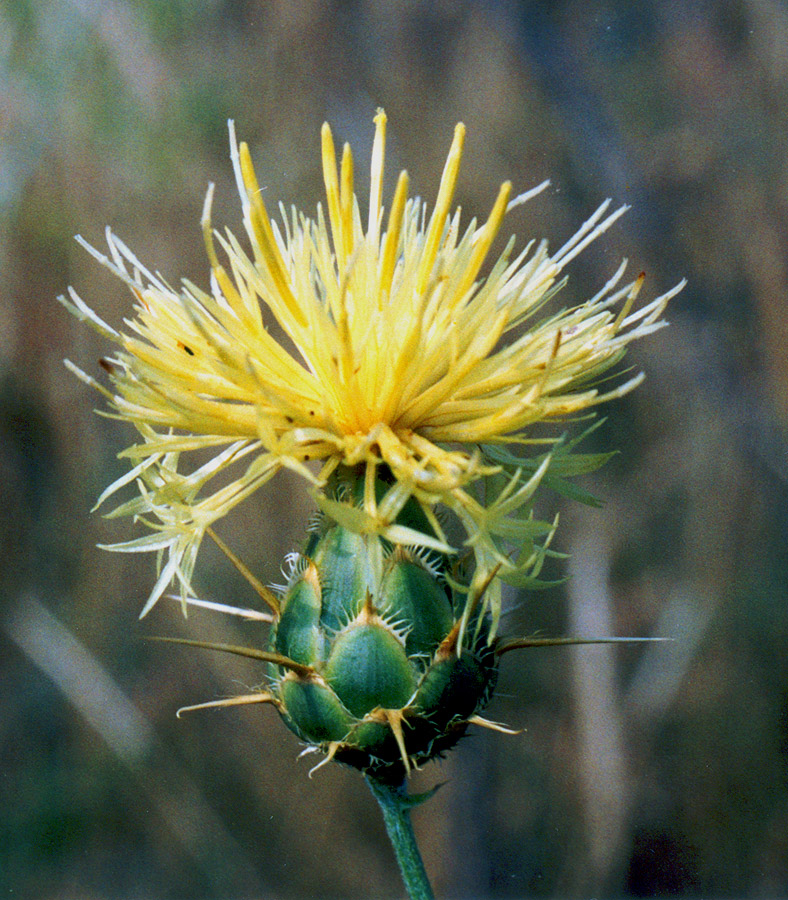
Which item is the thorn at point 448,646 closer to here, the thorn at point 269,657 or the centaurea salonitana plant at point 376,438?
the centaurea salonitana plant at point 376,438

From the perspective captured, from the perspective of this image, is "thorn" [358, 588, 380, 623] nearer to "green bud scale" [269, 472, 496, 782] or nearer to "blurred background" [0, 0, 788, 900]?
"green bud scale" [269, 472, 496, 782]

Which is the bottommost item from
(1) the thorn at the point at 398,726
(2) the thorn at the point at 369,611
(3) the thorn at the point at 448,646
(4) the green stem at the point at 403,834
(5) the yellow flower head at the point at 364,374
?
(4) the green stem at the point at 403,834

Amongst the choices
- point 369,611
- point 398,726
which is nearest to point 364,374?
point 369,611

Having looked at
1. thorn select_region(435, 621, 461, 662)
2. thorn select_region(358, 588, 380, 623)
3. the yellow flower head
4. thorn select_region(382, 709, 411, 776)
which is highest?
the yellow flower head

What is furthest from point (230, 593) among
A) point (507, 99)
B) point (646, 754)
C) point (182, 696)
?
point (507, 99)

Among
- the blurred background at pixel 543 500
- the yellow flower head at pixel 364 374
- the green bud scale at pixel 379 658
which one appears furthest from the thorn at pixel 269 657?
the blurred background at pixel 543 500

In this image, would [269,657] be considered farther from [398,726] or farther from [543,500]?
[543,500]

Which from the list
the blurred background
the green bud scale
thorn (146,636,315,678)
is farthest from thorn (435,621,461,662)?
the blurred background
